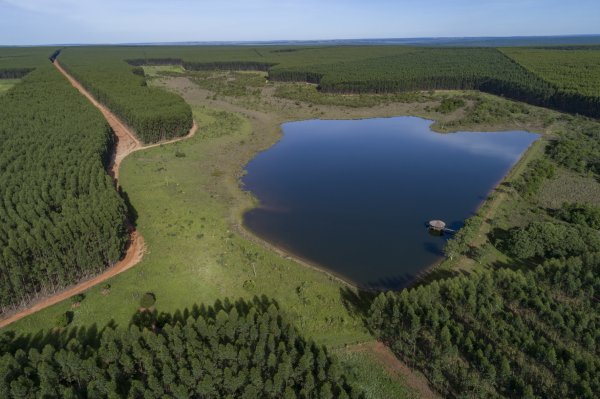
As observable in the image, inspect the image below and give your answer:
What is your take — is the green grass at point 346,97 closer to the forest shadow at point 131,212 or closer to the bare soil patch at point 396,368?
the forest shadow at point 131,212

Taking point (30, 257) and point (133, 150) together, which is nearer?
Result: point (30, 257)

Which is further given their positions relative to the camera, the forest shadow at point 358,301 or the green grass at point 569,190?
the green grass at point 569,190

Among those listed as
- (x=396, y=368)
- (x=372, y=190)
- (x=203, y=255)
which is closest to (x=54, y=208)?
(x=203, y=255)

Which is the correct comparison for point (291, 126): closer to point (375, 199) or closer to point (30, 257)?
point (375, 199)

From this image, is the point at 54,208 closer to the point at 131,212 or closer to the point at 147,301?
the point at 131,212

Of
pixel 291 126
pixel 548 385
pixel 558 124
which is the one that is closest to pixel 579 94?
pixel 558 124

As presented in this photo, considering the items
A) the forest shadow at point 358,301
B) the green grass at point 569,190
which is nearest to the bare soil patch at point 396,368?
the forest shadow at point 358,301
